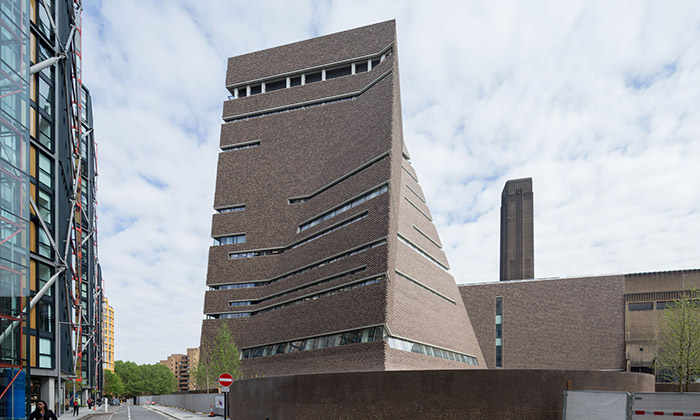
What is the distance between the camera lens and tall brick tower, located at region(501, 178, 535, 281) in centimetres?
8688

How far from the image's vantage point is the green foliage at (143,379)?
18100 centimetres

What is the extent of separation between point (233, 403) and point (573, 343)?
40.2m

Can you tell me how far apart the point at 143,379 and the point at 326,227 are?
161m

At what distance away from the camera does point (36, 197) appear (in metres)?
35.1

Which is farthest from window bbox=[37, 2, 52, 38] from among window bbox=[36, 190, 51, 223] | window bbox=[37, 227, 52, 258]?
window bbox=[37, 227, 52, 258]

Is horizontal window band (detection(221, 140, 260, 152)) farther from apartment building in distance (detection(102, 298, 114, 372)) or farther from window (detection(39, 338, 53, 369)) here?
apartment building in distance (detection(102, 298, 114, 372))

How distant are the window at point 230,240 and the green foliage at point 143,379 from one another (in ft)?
448

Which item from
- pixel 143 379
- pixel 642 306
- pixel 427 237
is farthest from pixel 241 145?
pixel 143 379

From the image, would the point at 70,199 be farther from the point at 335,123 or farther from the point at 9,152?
the point at 9,152

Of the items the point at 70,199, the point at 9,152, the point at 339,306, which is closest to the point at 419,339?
the point at 339,306

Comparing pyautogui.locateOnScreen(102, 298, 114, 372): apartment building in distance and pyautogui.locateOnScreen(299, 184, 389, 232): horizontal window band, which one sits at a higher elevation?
pyautogui.locateOnScreen(299, 184, 389, 232): horizontal window band

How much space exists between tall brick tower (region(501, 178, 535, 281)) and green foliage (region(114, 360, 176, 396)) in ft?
449

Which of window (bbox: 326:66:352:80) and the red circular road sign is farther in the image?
window (bbox: 326:66:352:80)

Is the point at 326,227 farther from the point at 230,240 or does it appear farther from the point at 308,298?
the point at 230,240
